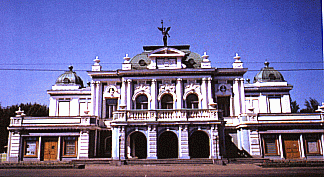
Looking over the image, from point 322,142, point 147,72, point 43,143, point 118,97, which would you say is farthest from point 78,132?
point 322,142

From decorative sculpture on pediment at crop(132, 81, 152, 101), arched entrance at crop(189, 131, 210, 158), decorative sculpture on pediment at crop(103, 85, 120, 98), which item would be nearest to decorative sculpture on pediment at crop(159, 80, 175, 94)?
decorative sculpture on pediment at crop(132, 81, 152, 101)

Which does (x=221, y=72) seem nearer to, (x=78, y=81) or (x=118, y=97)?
(x=118, y=97)

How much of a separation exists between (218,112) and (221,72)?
32.8ft

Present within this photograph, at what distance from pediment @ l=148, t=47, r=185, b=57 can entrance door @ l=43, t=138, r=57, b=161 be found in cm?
1562

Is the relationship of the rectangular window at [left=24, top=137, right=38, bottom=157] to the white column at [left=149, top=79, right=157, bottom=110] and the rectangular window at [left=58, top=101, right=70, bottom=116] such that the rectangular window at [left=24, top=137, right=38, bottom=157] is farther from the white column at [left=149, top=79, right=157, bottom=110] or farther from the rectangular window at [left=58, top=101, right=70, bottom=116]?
the white column at [left=149, top=79, right=157, bottom=110]

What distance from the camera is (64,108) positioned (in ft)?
151

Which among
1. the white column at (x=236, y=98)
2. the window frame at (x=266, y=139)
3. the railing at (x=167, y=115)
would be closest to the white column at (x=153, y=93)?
the railing at (x=167, y=115)

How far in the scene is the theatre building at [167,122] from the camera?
3066 cm

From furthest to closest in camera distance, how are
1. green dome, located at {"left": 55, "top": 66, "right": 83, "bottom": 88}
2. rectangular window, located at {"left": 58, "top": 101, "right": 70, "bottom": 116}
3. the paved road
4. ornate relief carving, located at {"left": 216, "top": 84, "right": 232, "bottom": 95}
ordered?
green dome, located at {"left": 55, "top": 66, "right": 83, "bottom": 88}
rectangular window, located at {"left": 58, "top": 101, "right": 70, "bottom": 116}
ornate relief carving, located at {"left": 216, "top": 84, "right": 232, "bottom": 95}
the paved road

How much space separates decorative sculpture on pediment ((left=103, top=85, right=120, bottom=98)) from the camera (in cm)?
3988

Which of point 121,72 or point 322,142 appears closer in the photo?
point 322,142

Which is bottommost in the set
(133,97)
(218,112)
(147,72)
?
(218,112)

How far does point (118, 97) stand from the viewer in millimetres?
A: 39844

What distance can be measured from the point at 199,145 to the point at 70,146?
14861mm
